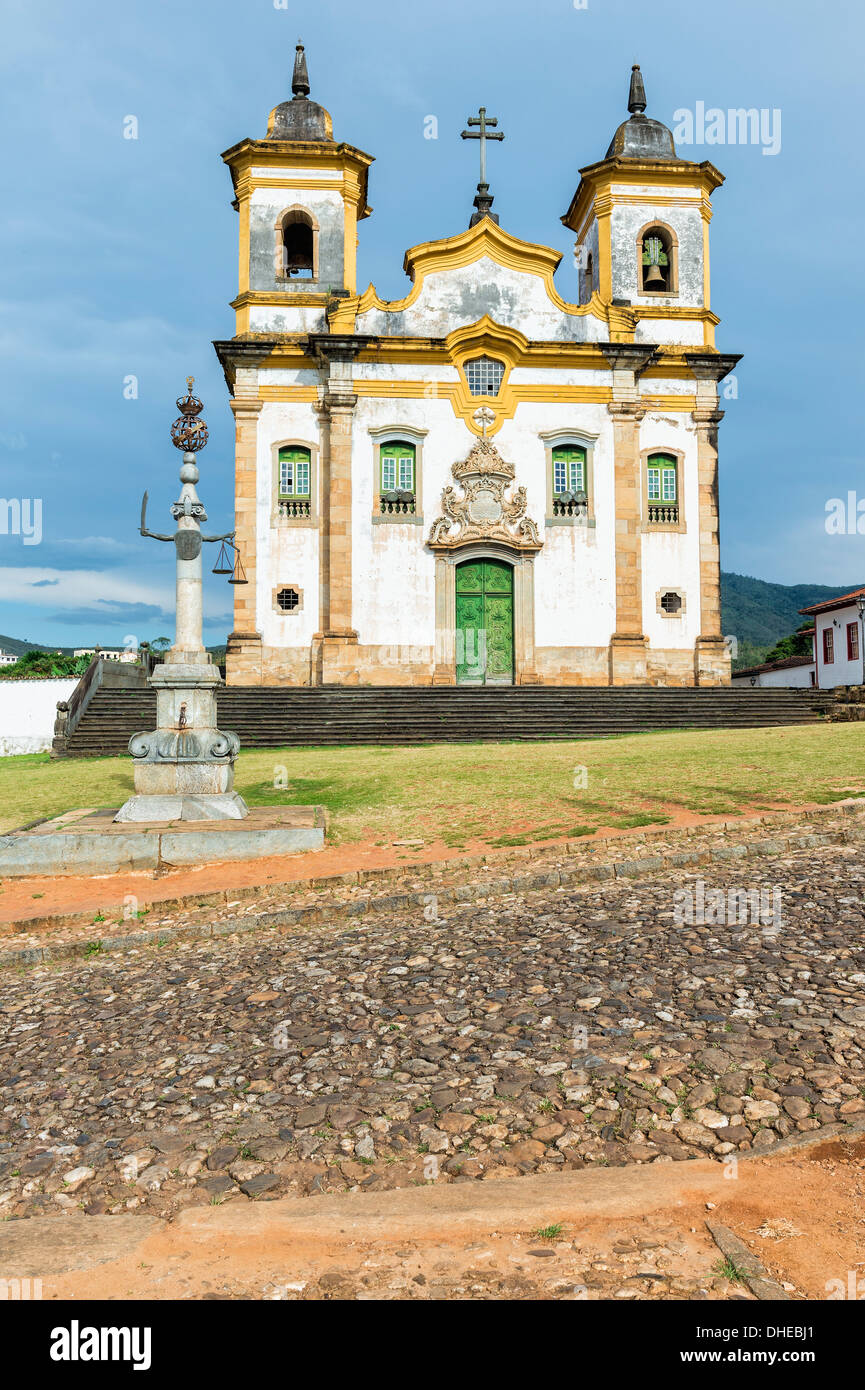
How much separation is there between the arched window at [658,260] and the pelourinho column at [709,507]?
9.04ft

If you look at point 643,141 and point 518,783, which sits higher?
point 643,141

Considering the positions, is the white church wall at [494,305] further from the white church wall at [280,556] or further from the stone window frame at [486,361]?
the white church wall at [280,556]

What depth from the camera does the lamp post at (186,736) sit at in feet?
31.0

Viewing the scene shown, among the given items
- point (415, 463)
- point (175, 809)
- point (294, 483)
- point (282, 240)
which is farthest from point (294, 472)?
point (175, 809)

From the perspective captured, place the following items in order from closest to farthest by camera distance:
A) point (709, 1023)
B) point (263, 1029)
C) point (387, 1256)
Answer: point (387, 1256)
point (709, 1023)
point (263, 1029)

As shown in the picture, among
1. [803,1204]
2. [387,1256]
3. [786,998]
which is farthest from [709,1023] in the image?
[387,1256]

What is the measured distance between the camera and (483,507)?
24359 millimetres

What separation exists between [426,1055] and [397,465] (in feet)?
71.6

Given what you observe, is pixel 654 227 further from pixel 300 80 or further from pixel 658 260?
pixel 300 80

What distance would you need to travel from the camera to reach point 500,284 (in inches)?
992

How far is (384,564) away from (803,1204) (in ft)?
72.7

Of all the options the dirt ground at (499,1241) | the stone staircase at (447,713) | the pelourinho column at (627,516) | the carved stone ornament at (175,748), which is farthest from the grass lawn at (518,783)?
the pelourinho column at (627,516)

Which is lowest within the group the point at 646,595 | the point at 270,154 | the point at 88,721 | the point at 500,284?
→ the point at 88,721

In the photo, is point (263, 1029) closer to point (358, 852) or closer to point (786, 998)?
point (786, 998)
